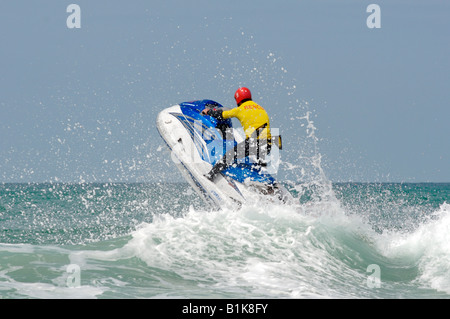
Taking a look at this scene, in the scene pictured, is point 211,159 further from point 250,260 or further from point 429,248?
point 429,248

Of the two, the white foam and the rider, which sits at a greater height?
the rider

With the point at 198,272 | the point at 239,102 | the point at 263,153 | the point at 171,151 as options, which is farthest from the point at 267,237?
the point at 171,151

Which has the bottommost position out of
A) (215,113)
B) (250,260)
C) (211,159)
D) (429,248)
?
(429,248)

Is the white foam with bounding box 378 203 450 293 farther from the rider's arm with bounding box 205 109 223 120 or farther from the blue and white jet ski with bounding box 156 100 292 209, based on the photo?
the rider's arm with bounding box 205 109 223 120

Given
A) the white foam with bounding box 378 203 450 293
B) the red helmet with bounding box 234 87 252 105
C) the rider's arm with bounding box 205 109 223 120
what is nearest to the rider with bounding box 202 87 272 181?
the red helmet with bounding box 234 87 252 105

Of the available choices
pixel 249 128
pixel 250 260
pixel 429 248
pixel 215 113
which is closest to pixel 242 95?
pixel 249 128

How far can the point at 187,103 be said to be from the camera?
1077 centimetres

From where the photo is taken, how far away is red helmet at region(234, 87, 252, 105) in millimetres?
9445

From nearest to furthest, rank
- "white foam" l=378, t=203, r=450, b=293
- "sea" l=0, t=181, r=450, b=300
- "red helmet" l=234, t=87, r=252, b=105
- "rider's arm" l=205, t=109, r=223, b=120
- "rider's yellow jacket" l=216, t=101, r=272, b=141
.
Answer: "sea" l=0, t=181, r=450, b=300, "white foam" l=378, t=203, r=450, b=293, "rider's yellow jacket" l=216, t=101, r=272, b=141, "red helmet" l=234, t=87, r=252, b=105, "rider's arm" l=205, t=109, r=223, b=120

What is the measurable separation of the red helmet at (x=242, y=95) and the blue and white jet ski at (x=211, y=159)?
0.80 meters

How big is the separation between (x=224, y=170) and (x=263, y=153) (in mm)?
718

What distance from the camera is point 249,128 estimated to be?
9.23 m

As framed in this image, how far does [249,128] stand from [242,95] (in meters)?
0.59
